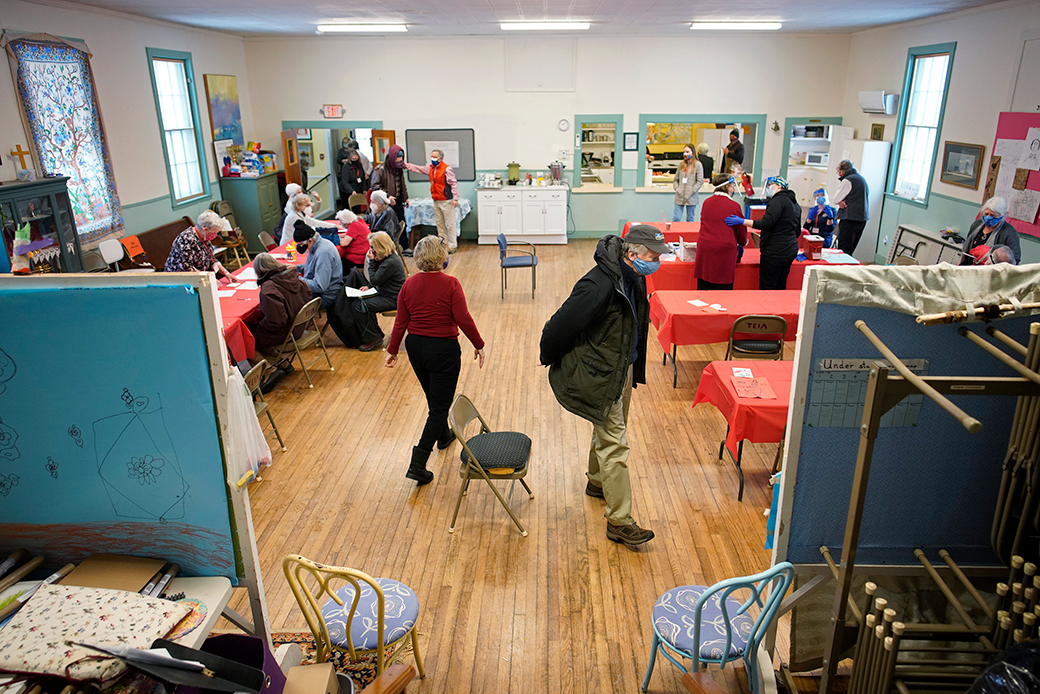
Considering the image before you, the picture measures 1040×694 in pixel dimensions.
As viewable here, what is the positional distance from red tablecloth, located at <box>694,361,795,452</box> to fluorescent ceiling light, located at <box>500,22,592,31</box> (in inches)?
275

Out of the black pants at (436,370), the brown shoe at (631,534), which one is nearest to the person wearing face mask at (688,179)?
the black pants at (436,370)

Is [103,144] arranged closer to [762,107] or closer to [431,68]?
[431,68]

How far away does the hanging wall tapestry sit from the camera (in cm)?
702

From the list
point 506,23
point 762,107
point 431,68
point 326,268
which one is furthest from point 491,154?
point 326,268

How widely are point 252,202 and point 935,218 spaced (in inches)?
406

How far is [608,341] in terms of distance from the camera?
3758 millimetres

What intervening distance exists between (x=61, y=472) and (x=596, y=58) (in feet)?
37.2

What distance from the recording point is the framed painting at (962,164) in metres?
8.25

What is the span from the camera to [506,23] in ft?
32.4

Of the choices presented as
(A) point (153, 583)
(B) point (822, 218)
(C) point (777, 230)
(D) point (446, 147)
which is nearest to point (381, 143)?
(D) point (446, 147)

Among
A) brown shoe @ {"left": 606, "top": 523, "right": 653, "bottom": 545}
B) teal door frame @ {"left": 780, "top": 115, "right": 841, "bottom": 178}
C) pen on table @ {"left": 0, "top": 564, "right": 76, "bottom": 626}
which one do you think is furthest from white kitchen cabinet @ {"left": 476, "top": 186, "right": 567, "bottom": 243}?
pen on table @ {"left": 0, "top": 564, "right": 76, "bottom": 626}

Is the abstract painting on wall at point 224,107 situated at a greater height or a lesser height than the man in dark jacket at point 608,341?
greater

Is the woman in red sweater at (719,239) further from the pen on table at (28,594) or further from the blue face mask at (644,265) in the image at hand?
the pen on table at (28,594)

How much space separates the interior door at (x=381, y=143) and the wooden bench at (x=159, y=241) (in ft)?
12.8
